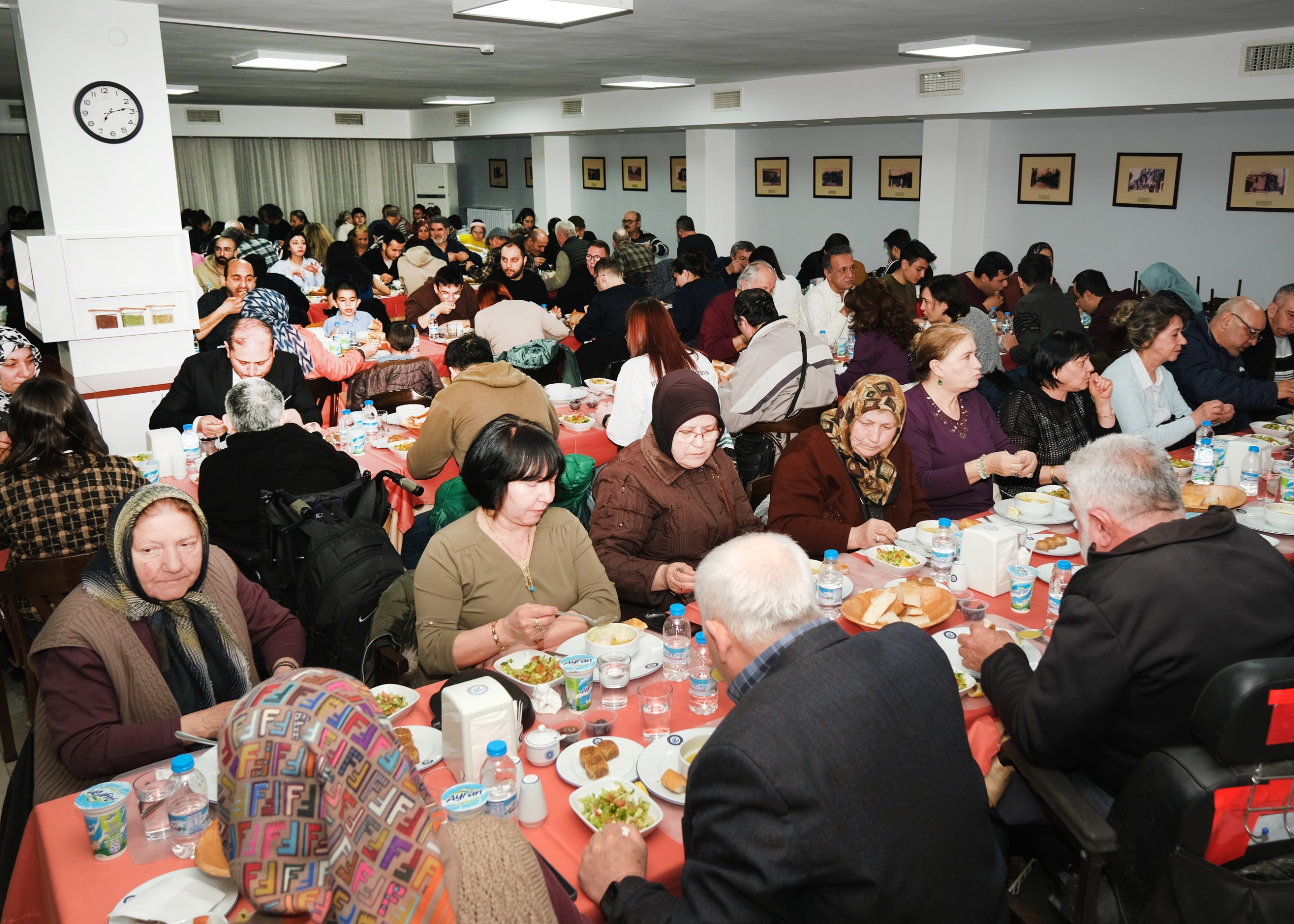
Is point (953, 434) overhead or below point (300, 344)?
below

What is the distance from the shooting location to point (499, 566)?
284cm

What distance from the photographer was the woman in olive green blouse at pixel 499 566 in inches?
106

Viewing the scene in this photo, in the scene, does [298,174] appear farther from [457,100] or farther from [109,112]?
[109,112]

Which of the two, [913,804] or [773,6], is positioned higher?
[773,6]

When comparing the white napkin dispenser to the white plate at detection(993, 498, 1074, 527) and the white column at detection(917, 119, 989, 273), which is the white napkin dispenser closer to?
the white plate at detection(993, 498, 1074, 527)

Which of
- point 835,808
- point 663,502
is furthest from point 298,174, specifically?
point 835,808

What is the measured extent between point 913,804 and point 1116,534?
3.75ft

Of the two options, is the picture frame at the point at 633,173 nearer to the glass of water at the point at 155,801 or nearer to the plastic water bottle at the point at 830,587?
the plastic water bottle at the point at 830,587

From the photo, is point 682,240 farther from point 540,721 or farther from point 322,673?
point 322,673

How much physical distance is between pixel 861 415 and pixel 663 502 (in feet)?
2.71

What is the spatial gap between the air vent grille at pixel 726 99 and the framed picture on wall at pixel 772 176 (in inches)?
82.8

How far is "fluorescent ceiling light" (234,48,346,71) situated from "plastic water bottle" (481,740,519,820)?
6.92m

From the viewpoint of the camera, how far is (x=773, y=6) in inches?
217

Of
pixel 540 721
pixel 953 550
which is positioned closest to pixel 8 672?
pixel 540 721
